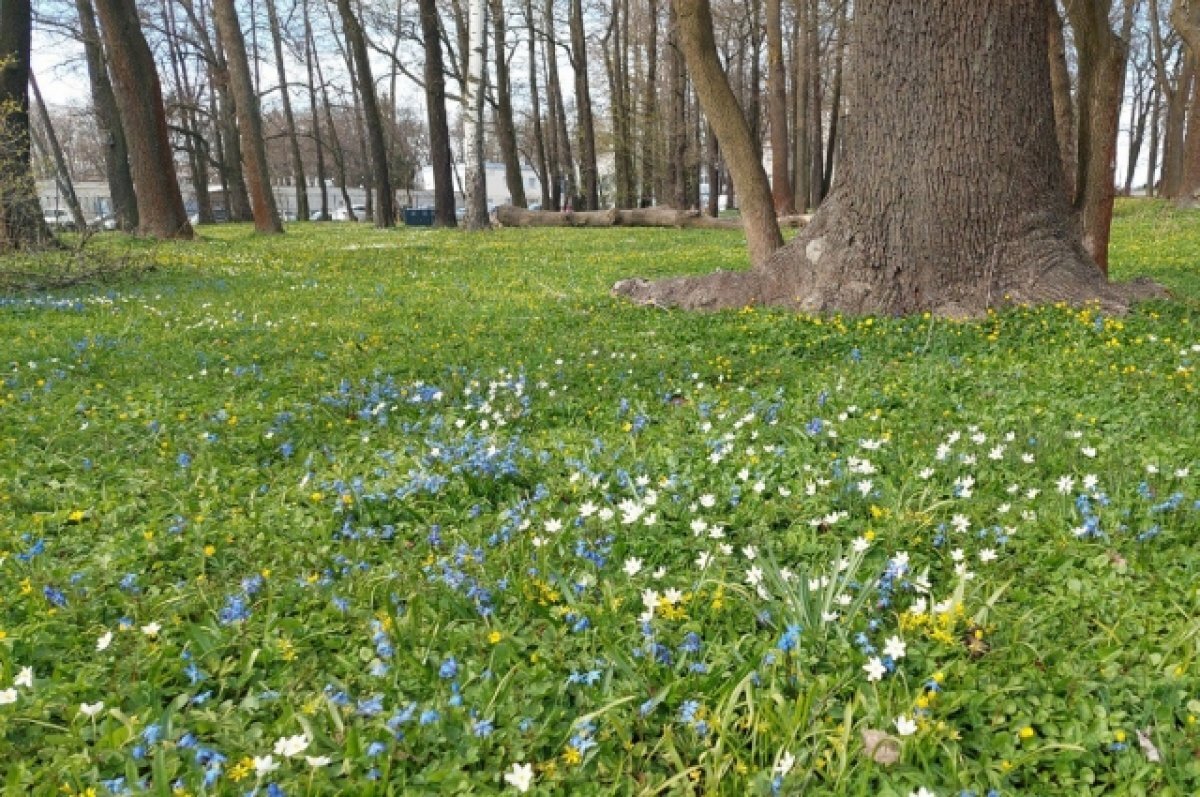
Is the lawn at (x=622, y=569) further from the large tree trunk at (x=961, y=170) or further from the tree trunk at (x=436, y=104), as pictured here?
the tree trunk at (x=436, y=104)

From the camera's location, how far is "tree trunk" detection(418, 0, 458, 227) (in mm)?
20359

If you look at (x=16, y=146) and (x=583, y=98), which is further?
(x=583, y=98)

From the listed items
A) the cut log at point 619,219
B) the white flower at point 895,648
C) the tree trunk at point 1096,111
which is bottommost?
the white flower at point 895,648

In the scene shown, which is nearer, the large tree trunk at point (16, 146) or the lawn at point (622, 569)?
the lawn at point (622, 569)

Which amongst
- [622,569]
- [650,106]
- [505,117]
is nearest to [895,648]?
[622,569]

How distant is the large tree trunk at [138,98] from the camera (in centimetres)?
1395

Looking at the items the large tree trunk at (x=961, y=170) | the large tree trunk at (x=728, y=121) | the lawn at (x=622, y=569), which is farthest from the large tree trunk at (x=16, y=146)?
the large tree trunk at (x=961, y=170)

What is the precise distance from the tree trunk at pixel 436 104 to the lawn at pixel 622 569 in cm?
1653

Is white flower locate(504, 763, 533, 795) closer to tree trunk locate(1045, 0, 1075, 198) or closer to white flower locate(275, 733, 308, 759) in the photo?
white flower locate(275, 733, 308, 759)

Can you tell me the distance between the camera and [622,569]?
2.73 meters

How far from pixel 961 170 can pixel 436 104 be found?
17.0 metres

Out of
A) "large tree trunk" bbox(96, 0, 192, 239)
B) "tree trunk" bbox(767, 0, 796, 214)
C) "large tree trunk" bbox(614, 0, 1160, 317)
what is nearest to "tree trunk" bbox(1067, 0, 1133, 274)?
"large tree trunk" bbox(614, 0, 1160, 317)

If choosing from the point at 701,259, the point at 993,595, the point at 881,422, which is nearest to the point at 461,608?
the point at 993,595

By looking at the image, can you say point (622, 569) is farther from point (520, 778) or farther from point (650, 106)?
point (650, 106)
